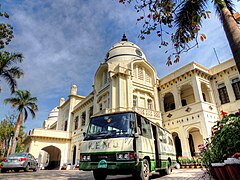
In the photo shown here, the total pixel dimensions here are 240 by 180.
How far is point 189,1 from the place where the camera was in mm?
5262

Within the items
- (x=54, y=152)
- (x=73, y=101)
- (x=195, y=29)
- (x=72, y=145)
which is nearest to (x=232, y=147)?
(x=195, y=29)

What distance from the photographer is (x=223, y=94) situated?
16.5 metres

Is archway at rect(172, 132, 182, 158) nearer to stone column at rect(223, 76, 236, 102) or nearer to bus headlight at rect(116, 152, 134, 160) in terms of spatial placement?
stone column at rect(223, 76, 236, 102)

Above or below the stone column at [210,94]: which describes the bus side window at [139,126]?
below

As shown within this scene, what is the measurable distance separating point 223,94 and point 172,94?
17.4 ft

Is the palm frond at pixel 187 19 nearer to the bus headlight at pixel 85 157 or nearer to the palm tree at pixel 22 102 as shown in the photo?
the bus headlight at pixel 85 157

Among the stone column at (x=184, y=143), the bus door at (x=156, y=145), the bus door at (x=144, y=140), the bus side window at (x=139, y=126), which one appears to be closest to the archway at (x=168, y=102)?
the stone column at (x=184, y=143)

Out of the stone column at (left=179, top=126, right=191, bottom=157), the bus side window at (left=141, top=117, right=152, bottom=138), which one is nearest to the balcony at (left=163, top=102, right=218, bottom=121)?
the stone column at (left=179, top=126, right=191, bottom=157)

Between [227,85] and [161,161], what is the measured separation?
12108 mm

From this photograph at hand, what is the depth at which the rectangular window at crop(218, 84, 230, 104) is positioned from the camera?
16170 mm

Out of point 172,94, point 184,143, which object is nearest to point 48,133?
point 172,94

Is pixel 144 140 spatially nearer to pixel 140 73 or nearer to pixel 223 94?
pixel 223 94

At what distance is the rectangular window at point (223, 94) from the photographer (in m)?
16.2

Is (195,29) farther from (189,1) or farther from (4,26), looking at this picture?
(4,26)
